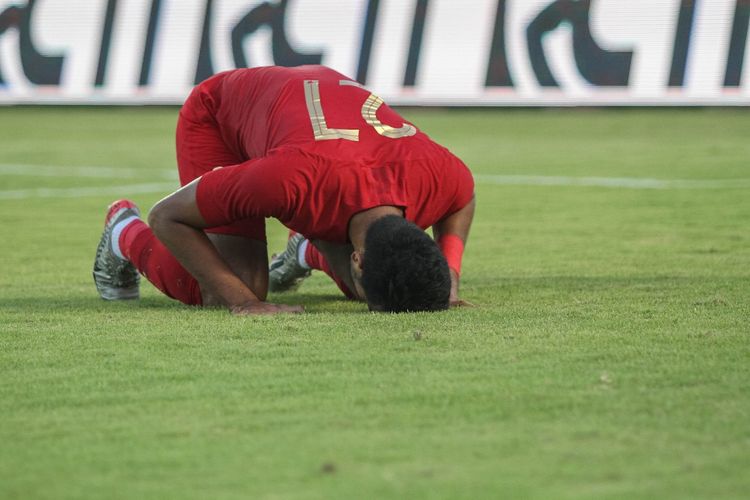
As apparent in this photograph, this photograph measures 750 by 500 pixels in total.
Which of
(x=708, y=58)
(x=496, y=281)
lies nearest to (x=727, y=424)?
(x=496, y=281)

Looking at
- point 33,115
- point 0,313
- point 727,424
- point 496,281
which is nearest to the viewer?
point 727,424

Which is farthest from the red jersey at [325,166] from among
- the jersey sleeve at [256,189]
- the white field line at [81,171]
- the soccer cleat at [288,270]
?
the white field line at [81,171]

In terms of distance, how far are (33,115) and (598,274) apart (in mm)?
18803

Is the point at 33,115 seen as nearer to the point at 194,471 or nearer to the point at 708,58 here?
the point at 708,58

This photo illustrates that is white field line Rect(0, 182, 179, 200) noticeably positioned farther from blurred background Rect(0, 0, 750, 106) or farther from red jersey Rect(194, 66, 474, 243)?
blurred background Rect(0, 0, 750, 106)

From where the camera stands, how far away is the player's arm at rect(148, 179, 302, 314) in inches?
206

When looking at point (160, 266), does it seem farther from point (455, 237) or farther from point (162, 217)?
point (455, 237)

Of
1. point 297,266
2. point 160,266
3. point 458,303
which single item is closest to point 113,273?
point 160,266

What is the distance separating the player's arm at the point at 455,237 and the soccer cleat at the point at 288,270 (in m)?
0.98

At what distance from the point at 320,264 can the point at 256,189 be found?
47.4 inches

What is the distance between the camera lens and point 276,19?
22375 mm

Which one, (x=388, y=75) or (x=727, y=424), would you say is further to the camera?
(x=388, y=75)

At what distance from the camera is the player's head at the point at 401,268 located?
15.6 feet

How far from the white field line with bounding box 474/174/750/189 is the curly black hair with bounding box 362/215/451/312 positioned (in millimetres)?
7206
